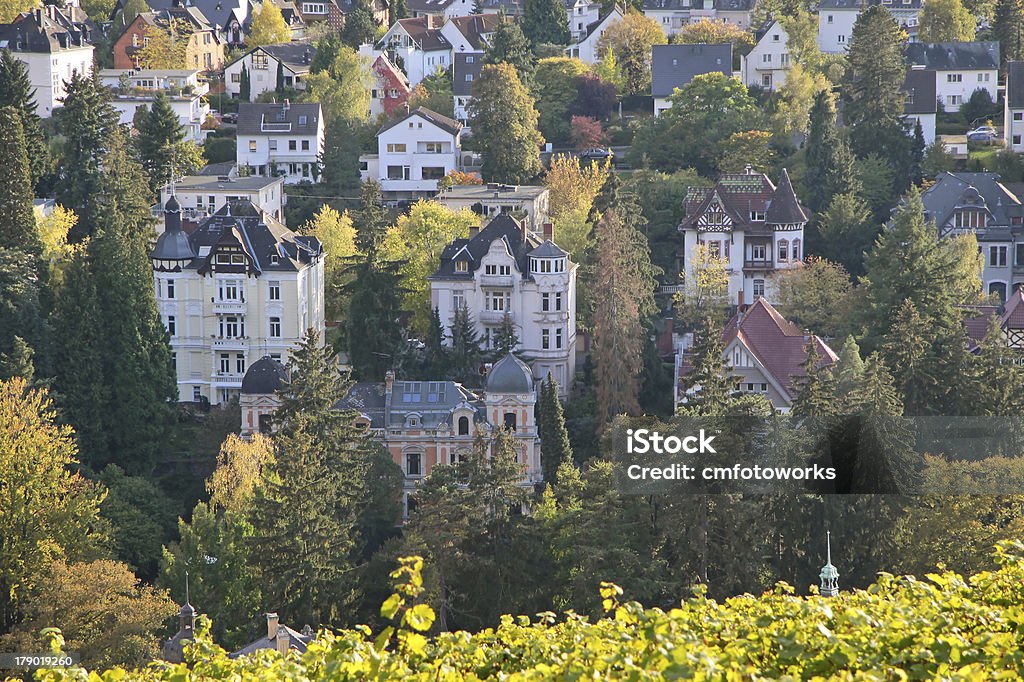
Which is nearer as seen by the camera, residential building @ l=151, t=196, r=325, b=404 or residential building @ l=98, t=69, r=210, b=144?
residential building @ l=151, t=196, r=325, b=404

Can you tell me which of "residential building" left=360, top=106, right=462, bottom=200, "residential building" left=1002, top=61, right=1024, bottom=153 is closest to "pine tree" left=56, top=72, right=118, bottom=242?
"residential building" left=360, top=106, right=462, bottom=200

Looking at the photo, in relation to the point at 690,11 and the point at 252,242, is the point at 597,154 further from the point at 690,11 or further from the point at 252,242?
the point at 690,11

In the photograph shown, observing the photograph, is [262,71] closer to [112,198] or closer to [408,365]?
[112,198]

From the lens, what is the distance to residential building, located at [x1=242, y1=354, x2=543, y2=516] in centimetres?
7000

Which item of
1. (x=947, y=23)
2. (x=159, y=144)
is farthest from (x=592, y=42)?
(x=159, y=144)

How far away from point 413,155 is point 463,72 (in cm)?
1528

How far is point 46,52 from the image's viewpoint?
364 ft

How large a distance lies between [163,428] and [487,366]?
11975 millimetres

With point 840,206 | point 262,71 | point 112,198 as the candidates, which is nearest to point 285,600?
point 112,198

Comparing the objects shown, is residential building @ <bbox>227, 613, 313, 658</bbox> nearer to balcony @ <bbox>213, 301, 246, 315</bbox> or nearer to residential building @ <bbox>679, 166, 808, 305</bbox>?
balcony @ <bbox>213, 301, 246, 315</bbox>

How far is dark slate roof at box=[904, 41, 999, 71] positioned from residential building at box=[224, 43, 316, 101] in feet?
106

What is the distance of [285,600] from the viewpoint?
5888 cm

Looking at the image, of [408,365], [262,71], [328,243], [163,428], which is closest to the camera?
[163,428]

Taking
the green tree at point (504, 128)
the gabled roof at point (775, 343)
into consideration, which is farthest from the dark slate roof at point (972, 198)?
the gabled roof at point (775, 343)
